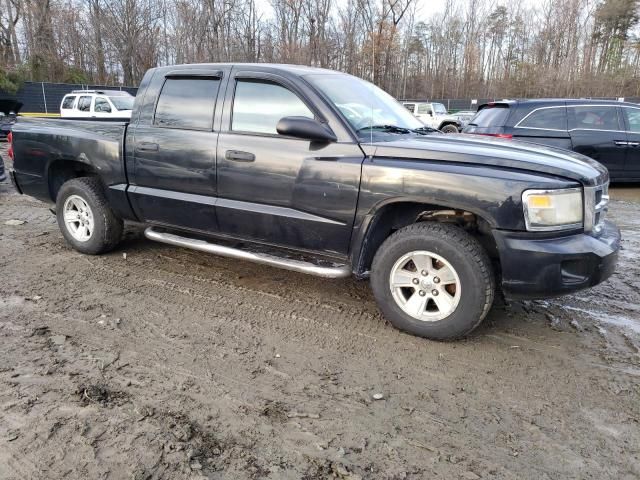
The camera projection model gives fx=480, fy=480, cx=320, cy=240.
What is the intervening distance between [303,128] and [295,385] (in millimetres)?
1700

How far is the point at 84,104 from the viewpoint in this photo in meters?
16.9

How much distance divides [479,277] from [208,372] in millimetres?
1788

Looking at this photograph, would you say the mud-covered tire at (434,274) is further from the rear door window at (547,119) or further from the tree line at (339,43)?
the tree line at (339,43)

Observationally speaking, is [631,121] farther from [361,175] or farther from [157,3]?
[157,3]

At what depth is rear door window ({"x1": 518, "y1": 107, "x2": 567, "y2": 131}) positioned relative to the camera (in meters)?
8.42

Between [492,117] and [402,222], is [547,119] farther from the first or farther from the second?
[402,222]

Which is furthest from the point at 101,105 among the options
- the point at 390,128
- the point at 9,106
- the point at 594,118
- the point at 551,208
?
the point at 551,208

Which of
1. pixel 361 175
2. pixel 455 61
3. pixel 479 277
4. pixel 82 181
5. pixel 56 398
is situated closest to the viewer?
pixel 56 398

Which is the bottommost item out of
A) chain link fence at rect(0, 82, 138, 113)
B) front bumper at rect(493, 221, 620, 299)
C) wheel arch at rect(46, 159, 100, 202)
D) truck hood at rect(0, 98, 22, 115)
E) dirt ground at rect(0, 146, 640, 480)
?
dirt ground at rect(0, 146, 640, 480)

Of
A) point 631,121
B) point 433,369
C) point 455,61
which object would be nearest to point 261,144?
point 433,369

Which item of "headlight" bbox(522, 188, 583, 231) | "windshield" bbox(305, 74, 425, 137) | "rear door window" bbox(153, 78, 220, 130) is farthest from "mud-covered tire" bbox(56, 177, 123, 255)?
"headlight" bbox(522, 188, 583, 231)

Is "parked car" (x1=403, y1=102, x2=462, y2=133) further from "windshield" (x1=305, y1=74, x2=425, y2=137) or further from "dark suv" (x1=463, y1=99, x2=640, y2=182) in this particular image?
"windshield" (x1=305, y1=74, x2=425, y2=137)

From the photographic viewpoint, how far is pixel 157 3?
125ft

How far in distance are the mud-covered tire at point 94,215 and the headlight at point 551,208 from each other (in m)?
3.78
